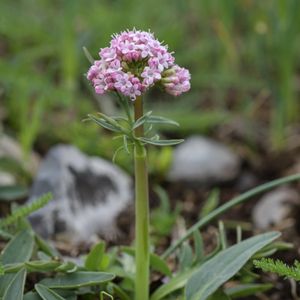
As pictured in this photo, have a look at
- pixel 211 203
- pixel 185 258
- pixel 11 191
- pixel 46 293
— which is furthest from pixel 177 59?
pixel 46 293

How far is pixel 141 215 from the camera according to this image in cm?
166

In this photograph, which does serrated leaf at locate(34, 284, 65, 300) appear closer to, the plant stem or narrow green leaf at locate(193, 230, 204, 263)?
the plant stem

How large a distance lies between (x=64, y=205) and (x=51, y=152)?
283 millimetres

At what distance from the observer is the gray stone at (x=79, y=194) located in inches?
94.9

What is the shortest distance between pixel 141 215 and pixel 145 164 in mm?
136

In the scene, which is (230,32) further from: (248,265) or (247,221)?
(248,265)

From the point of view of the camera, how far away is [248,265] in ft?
5.87

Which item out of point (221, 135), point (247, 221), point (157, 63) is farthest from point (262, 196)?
point (157, 63)

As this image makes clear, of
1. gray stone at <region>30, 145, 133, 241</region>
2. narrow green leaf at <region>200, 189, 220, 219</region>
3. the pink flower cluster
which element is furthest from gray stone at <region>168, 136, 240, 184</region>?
the pink flower cluster

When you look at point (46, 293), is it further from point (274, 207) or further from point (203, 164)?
point (203, 164)

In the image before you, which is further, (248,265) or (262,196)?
(262,196)

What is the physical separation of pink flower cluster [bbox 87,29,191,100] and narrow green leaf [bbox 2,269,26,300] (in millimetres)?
485

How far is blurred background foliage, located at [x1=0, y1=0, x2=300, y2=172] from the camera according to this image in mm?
2924

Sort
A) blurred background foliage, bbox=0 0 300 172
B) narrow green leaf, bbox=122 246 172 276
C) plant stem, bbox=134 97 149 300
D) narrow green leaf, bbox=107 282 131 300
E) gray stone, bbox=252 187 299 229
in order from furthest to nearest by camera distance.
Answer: blurred background foliage, bbox=0 0 300 172, gray stone, bbox=252 187 299 229, narrow green leaf, bbox=122 246 172 276, narrow green leaf, bbox=107 282 131 300, plant stem, bbox=134 97 149 300
